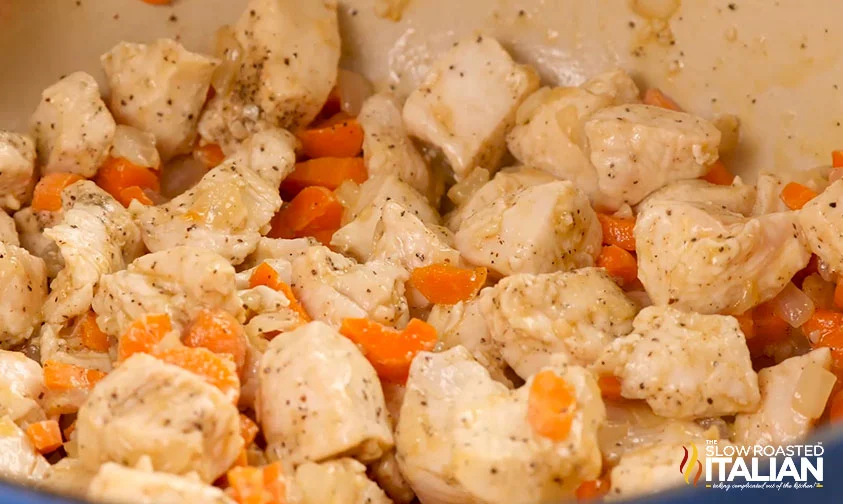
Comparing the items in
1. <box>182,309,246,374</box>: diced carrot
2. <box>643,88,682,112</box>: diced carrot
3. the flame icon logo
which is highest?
<box>643,88,682,112</box>: diced carrot

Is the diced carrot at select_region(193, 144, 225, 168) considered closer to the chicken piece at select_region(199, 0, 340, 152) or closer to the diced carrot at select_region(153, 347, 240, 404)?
the chicken piece at select_region(199, 0, 340, 152)

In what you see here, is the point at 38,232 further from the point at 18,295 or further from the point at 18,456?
the point at 18,456

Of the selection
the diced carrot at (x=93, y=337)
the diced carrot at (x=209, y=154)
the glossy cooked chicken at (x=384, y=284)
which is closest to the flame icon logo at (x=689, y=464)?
the glossy cooked chicken at (x=384, y=284)

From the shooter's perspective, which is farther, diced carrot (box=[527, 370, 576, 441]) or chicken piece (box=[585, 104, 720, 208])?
chicken piece (box=[585, 104, 720, 208])

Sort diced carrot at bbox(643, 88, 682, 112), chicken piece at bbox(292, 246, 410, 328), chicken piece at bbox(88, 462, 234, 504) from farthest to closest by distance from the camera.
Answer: diced carrot at bbox(643, 88, 682, 112) → chicken piece at bbox(292, 246, 410, 328) → chicken piece at bbox(88, 462, 234, 504)

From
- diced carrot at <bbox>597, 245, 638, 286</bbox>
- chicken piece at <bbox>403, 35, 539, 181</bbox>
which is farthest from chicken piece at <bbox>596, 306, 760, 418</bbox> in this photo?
chicken piece at <bbox>403, 35, 539, 181</bbox>

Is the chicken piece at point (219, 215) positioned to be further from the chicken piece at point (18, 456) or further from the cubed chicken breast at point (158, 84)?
the chicken piece at point (18, 456)

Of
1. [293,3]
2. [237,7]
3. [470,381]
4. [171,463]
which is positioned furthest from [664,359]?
[237,7]

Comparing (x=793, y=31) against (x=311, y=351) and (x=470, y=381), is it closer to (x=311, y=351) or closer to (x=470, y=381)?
(x=470, y=381)
